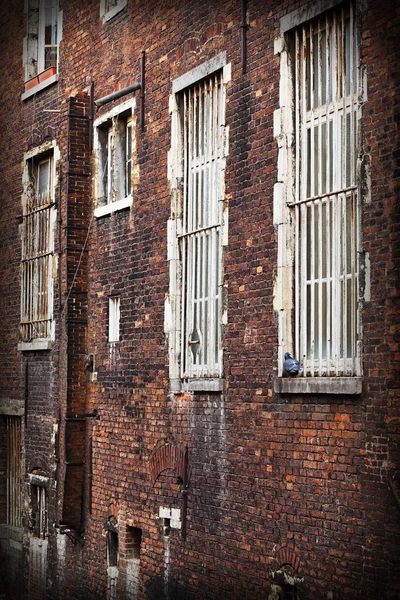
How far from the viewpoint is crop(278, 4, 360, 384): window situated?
1096 centimetres

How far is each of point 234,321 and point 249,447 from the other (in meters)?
1.42

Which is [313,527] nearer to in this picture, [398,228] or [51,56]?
[398,228]

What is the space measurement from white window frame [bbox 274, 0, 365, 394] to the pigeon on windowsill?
69 mm

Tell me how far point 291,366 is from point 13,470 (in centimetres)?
889

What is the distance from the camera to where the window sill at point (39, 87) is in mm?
17864

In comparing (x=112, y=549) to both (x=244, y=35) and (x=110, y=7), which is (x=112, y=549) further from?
(x=110, y=7)

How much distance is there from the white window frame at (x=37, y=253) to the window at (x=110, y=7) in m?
2.31

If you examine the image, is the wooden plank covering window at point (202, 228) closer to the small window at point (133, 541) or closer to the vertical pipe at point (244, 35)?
the vertical pipe at point (244, 35)

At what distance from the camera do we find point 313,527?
11.0 m

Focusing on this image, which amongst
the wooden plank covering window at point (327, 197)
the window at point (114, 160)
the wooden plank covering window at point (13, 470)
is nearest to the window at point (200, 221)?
the window at point (114, 160)

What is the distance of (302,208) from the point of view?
11.7m

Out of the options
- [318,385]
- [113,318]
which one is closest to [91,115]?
[113,318]

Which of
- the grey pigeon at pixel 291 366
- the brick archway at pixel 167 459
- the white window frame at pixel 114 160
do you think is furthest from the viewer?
the white window frame at pixel 114 160

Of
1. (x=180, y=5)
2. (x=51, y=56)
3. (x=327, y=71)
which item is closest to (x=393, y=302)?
(x=327, y=71)
